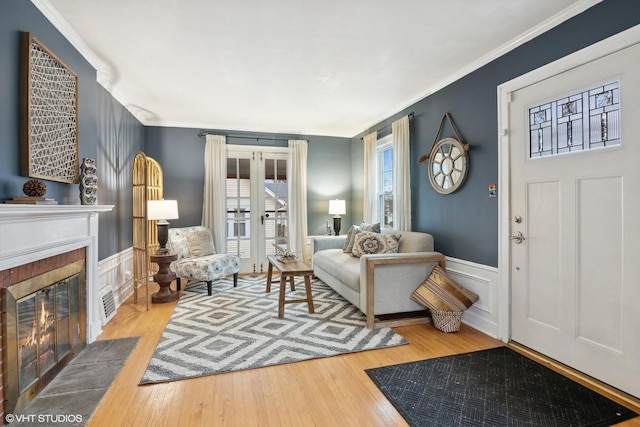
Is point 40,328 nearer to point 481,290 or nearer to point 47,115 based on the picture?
point 47,115

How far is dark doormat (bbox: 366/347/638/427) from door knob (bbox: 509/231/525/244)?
897 millimetres

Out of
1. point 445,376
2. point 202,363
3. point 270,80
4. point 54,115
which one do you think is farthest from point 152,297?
point 445,376

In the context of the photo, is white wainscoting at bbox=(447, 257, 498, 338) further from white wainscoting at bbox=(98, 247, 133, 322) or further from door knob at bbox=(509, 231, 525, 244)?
white wainscoting at bbox=(98, 247, 133, 322)

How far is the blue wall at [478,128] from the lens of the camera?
82.4 inches

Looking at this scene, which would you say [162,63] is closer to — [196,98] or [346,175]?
[196,98]

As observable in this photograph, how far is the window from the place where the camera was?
4.61 m

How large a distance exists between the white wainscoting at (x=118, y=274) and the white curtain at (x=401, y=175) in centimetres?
337

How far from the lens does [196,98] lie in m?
3.90

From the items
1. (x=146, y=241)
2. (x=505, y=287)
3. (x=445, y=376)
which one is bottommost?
(x=445, y=376)

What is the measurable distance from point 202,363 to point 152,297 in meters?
1.82

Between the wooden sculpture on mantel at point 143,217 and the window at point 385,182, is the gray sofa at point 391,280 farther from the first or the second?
the wooden sculpture on mantel at point 143,217

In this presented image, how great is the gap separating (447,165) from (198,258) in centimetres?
332

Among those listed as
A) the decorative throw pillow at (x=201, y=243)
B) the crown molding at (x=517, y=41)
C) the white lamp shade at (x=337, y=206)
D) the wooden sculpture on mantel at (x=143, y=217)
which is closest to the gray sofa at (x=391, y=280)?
the crown molding at (x=517, y=41)

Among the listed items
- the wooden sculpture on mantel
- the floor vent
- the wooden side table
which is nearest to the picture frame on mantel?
the wooden sculpture on mantel
